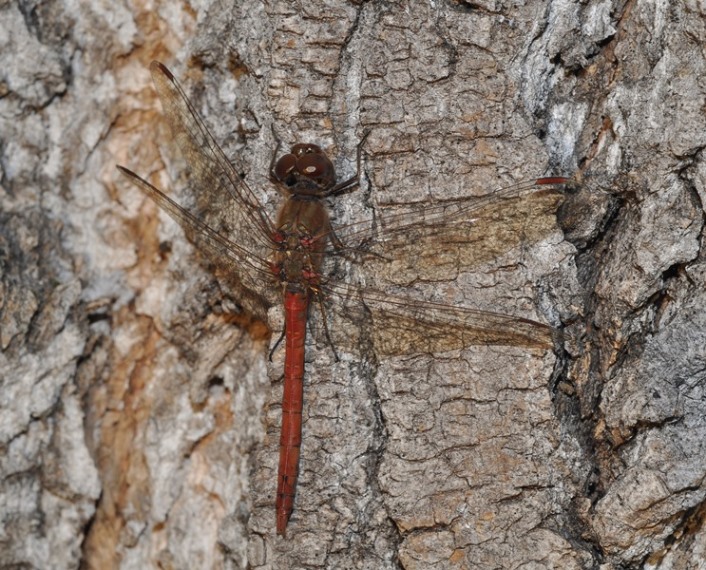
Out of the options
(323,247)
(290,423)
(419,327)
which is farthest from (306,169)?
(290,423)

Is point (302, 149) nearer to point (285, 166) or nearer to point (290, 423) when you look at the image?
point (285, 166)

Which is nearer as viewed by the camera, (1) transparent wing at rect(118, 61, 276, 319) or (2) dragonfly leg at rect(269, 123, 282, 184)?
(2) dragonfly leg at rect(269, 123, 282, 184)

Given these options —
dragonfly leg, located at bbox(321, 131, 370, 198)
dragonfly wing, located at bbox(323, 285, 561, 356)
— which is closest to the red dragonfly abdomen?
dragonfly wing, located at bbox(323, 285, 561, 356)

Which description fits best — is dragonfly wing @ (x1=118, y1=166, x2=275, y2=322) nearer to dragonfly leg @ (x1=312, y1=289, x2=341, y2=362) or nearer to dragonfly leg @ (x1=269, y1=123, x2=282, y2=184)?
dragonfly leg @ (x1=312, y1=289, x2=341, y2=362)

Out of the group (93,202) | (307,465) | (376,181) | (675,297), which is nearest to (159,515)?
(307,465)

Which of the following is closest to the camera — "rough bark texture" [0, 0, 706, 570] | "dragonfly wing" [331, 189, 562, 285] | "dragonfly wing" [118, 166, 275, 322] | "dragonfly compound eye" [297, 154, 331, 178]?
"rough bark texture" [0, 0, 706, 570]

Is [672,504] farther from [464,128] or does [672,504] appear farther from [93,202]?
[93,202]

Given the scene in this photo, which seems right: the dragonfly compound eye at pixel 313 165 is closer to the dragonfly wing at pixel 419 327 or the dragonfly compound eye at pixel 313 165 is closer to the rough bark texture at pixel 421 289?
the rough bark texture at pixel 421 289

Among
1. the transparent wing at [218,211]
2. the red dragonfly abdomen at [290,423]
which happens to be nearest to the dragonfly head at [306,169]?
the transparent wing at [218,211]
